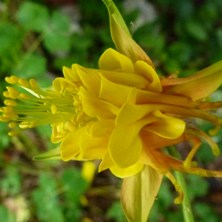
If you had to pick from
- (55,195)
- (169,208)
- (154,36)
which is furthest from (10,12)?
(169,208)

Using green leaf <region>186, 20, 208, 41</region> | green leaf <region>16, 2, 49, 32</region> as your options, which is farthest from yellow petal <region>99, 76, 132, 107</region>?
green leaf <region>186, 20, 208, 41</region>

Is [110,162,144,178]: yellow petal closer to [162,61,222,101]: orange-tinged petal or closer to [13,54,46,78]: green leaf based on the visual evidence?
[162,61,222,101]: orange-tinged petal

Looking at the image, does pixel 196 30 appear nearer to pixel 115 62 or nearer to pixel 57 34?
pixel 57 34

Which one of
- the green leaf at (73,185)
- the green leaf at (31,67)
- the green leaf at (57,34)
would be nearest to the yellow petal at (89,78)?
the green leaf at (31,67)

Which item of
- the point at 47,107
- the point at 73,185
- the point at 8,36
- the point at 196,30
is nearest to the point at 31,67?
the point at 8,36

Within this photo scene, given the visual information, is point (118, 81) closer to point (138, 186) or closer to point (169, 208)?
point (138, 186)

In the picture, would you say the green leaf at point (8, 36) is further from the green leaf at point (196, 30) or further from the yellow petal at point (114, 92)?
the green leaf at point (196, 30)
